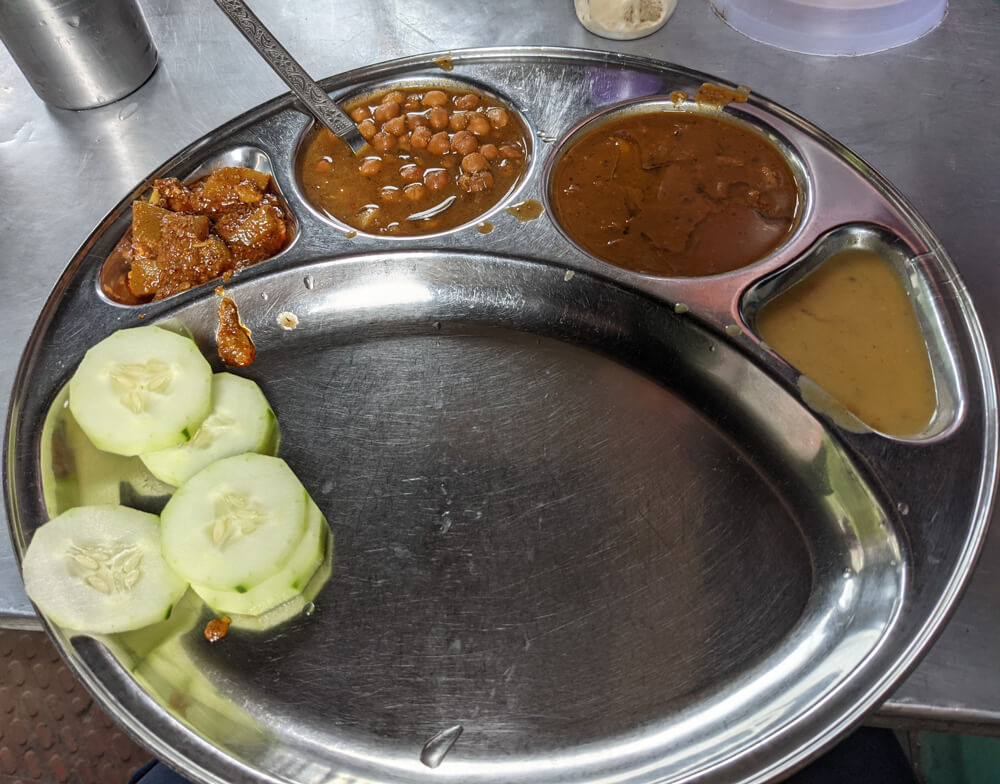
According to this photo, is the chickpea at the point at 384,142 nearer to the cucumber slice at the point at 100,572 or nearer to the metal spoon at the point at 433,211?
the metal spoon at the point at 433,211

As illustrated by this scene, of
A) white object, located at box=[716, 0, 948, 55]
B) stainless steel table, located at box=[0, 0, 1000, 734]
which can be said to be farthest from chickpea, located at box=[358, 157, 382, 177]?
white object, located at box=[716, 0, 948, 55]

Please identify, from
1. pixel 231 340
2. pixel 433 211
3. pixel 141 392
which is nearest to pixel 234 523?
pixel 141 392

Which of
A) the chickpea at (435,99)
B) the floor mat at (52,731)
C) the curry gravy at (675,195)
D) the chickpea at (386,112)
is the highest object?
the chickpea at (386,112)

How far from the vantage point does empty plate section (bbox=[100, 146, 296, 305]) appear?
1804 mm

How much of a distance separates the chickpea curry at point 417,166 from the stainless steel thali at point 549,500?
2.5 inches

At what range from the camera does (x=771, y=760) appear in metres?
1.24

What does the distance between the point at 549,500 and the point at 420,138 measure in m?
0.97

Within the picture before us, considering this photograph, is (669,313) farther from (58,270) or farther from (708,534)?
(58,270)

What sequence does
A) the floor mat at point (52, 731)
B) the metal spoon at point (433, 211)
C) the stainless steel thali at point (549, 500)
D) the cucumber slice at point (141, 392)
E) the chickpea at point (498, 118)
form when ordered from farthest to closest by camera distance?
1. the floor mat at point (52, 731)
2. the chickpea at point (498, 118)
3. the metal spoon at point (433, 211)
4. the cucumber slice at point (141, 392)
5. the stainless steel thali at point (549, 500)

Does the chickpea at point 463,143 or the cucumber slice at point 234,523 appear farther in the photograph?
the chickpea at point 463,143

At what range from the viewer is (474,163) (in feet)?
6.34

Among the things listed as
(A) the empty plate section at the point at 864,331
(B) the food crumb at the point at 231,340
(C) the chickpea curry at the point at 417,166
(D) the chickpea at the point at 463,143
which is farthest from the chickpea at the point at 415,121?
(A) the empty plate section at the point at 864,331

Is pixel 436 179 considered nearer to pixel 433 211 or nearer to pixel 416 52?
pixel 433 211

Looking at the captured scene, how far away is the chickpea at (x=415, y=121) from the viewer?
2010 millimetres
